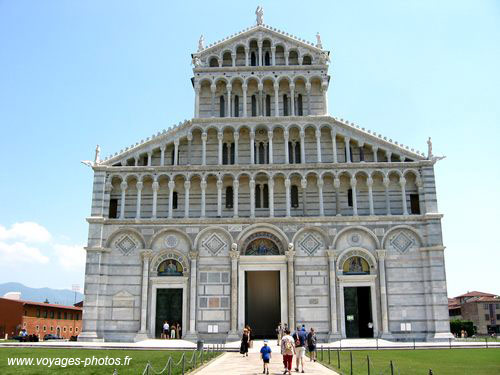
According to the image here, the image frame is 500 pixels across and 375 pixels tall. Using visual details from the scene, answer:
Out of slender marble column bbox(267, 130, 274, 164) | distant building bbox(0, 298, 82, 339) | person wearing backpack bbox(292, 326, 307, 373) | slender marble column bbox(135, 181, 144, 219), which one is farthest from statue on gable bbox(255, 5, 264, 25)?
distant building bbox(0, 298, 82, 339)

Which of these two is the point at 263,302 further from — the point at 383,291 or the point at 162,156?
the point at 162,156

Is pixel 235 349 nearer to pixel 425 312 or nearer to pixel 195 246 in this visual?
pixel 195 246

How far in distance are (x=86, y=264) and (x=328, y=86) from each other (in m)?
22.1

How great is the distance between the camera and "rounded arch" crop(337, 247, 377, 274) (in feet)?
116

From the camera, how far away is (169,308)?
3528cm

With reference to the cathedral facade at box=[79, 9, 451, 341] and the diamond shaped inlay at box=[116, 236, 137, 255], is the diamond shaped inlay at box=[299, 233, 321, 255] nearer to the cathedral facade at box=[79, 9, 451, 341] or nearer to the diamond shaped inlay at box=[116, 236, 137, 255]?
the cathedral facade at box=[79, 9, 451, 341]

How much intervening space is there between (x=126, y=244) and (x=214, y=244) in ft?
20.3

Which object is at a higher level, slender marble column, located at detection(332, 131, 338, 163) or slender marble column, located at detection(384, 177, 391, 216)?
slender marble column, located at detection(332, 131, 338, 163)

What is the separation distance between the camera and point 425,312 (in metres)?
34.3

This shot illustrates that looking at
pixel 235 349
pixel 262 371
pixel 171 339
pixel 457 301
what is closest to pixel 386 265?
pixel 235 349

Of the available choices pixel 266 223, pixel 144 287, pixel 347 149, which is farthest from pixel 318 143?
pixel 144 287

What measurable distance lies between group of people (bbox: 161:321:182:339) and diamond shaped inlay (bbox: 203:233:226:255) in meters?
5.51

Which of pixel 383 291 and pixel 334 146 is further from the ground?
pixel 334 146

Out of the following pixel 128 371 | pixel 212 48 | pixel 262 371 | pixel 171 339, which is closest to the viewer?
pixel 128 371
